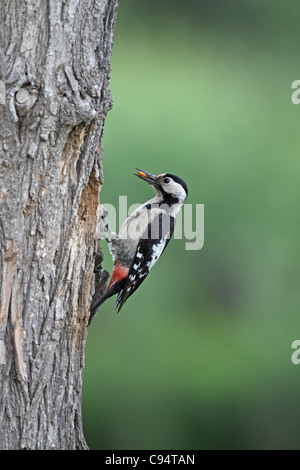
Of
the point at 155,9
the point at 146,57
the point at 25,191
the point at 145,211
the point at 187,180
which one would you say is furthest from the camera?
the point at 155,9

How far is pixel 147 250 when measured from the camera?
4098 mm

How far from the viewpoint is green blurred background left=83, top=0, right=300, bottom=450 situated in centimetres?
548

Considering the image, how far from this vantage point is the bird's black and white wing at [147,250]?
397 centimetres

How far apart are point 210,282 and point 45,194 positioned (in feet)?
10.8

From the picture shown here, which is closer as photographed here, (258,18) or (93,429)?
(93,429)

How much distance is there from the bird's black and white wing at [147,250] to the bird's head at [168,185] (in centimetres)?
11

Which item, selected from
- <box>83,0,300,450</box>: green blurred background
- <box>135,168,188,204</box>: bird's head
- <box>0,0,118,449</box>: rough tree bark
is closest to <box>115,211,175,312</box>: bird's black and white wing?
<box>135,168,188,204</box>: bird's head

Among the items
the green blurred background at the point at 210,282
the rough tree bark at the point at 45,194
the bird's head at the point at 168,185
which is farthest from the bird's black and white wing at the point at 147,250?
the rough tree bark at the point at 45,194

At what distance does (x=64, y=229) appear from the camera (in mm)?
2725

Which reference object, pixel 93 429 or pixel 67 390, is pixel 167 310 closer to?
pixel 93 429

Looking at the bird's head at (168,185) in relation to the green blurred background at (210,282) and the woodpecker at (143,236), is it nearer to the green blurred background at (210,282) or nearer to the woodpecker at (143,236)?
the woodpecker at (143,236)

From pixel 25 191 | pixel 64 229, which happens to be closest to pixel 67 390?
pixel 64 229

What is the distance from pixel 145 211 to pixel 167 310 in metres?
1.52

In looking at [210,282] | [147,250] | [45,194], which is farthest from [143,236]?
[210,282]
